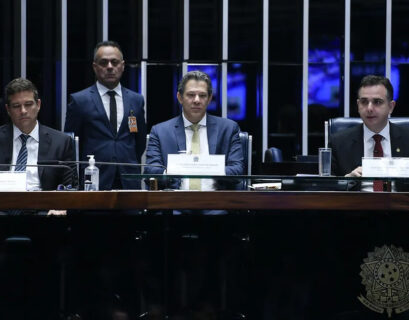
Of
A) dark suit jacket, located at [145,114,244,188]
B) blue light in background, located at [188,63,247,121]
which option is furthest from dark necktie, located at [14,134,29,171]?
blue light in background, located at [188,63,247,121]

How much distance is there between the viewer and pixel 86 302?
3227mm

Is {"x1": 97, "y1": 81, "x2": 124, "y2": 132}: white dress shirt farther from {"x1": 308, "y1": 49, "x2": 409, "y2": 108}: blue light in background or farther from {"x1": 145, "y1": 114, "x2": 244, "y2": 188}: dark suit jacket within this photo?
{"x1": 308, "y1": 49, "x2": 409, "y2": 108}: blue light in background

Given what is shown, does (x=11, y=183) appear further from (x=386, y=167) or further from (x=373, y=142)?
(x=373, y=142)

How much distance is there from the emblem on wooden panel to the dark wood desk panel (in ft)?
0.68

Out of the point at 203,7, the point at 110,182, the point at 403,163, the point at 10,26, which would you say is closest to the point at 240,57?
the point at 203,7

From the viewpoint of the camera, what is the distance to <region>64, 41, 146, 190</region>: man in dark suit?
16.9ft

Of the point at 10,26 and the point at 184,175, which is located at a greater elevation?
the point at 10,26

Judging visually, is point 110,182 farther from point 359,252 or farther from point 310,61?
point 310,61

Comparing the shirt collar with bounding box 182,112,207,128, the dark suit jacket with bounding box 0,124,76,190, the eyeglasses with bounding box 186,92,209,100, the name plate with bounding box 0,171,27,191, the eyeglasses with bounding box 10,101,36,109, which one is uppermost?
the eyeglasses with bounding box 186,92,209,100

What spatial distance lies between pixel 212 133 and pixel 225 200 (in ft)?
4.97

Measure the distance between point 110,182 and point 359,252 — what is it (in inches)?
Result: 81.7

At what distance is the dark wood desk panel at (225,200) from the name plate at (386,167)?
0.19 m

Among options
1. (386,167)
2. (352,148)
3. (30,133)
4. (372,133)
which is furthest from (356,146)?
(30,133)

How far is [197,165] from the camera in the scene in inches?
129
